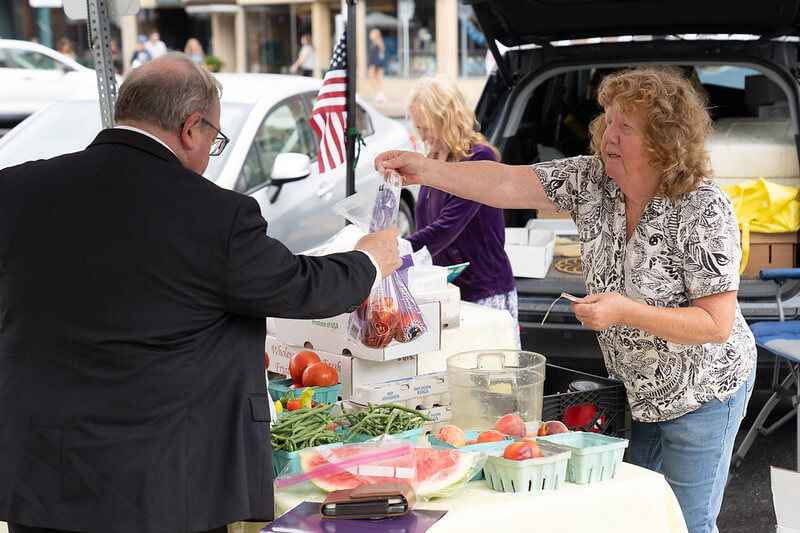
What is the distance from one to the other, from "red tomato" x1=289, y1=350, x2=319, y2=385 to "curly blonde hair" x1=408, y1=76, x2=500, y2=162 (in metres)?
1.48

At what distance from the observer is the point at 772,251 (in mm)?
4750

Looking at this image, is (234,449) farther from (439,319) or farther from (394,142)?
(394,142)

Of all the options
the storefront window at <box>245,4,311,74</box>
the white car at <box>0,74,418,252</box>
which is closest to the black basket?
the white car at <box>0,74,418,252</box>

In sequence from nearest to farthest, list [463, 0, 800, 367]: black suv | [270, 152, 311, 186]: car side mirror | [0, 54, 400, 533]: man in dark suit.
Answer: [0, 54, 400, 533]: man in dark suit, [463, 0, 800, 367]: black suv, [270, 152, 311, 186]: car side mirror

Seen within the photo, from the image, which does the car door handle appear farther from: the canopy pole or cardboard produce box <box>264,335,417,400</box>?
cardboard produce box <box>264,335,417,400</box>

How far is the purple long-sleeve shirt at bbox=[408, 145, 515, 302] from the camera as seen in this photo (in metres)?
4.17

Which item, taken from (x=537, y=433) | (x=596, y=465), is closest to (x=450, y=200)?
(x=537, y=433)

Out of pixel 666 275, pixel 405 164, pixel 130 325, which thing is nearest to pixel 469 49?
pixel 405 164

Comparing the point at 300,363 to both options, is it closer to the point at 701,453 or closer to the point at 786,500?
the point at 701,453

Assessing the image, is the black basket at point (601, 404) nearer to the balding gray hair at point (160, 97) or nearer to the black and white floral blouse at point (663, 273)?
the black and white floral blouse at point (663, 273)

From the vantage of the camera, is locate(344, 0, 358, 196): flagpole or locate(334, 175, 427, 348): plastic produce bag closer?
locate(334, 175, 427, 348): plastic produce bag

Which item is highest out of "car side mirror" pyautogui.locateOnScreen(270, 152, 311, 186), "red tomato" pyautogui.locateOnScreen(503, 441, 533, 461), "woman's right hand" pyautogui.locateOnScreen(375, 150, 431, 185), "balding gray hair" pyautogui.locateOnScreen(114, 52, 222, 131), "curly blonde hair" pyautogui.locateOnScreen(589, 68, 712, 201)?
"balding gray hair" pyautogui.locateOnScreen(114, 52, 222, 131)

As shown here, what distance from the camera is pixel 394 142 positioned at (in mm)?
7988

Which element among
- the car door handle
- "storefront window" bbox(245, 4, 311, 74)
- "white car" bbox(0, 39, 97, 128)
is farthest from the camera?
"storefront window" bbox(245, 4, 311, 74)
